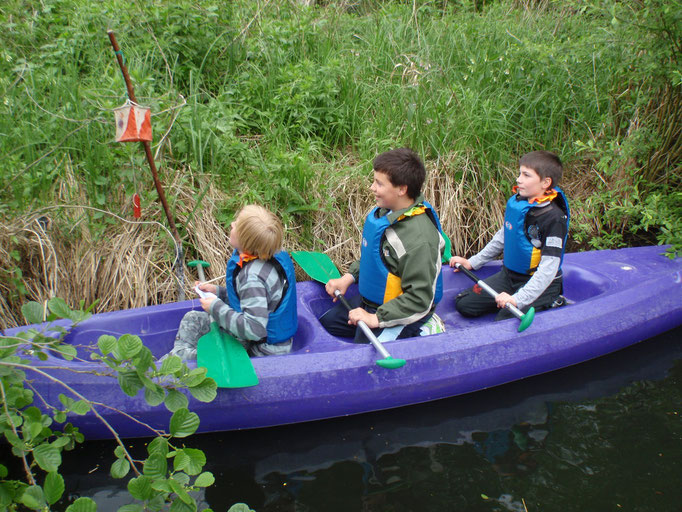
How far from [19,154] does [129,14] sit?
60.2 inches

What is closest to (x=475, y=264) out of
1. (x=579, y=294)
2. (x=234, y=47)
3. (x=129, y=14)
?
(x=579, y=294)

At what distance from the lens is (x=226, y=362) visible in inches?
97.7

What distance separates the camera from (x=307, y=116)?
432cm

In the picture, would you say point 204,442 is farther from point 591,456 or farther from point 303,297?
point 591,456

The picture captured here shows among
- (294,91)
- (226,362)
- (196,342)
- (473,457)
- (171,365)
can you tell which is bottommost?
(473,457)

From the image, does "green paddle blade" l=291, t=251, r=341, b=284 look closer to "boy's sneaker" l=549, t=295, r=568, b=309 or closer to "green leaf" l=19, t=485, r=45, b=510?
"boy's sneaker" l=549, t=295, r=568, b=309

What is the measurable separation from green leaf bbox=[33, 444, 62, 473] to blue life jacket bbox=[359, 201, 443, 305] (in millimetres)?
1629

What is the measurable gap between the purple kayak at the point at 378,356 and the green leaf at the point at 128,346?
2.60ft

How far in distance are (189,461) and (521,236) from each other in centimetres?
219

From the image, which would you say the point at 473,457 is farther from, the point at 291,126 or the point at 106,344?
the point at 291,126

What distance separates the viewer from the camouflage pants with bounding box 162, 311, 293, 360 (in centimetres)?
271

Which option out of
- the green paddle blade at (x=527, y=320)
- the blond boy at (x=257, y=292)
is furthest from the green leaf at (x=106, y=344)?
the green paddle blade at (x=527, y=320)

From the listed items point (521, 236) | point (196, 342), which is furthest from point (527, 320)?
point (196, 342)

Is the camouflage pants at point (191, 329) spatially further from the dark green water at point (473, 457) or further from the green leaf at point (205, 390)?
the green leaf at point (205, 390)
